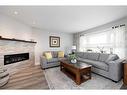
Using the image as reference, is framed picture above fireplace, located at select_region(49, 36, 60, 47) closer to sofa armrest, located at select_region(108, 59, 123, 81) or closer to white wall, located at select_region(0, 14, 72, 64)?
white wall, located at select_region(0, 14, 72, 64)

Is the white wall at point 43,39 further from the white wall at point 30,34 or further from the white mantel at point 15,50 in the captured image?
the white mantel at point 15,50

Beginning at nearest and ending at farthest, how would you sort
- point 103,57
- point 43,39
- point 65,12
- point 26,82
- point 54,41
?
point 26,82 → point 65,12 → point 103,57 → point 43,39 → point 54,41

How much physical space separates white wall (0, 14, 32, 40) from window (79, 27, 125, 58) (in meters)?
3.67

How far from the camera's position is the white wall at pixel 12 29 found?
2894 mm

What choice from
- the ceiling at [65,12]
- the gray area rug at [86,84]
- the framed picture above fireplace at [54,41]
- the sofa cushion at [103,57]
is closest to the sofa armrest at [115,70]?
the gray area rug at [86,84]

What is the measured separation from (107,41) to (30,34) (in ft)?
13.6

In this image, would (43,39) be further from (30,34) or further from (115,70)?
(115,70)

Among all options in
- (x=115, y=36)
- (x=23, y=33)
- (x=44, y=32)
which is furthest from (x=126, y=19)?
(x=23, y=33)

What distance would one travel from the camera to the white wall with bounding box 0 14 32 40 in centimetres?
289

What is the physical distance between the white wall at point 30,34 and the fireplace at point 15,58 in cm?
79

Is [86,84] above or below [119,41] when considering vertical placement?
below

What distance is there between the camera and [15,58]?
331 cm

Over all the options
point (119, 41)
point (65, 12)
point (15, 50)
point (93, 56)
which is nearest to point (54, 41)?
point (15, 50)
